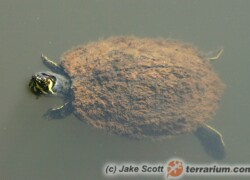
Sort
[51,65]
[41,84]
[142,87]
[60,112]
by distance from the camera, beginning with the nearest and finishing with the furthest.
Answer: [142,87]
[41,84]
[60,112]
[51,65]

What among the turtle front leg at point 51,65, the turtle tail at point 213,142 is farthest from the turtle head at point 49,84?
the turtle tail at point 213,142

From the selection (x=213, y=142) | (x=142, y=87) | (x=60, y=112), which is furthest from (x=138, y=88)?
(x=213, y=142)

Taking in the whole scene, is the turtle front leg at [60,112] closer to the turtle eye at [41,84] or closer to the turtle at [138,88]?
the turtle at [138,88]

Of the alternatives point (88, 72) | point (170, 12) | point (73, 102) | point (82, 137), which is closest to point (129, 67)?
point (88, 72)

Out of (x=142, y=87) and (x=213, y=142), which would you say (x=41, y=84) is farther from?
(x=213, y=142)

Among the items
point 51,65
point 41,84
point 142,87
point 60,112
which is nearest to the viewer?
point 142,87

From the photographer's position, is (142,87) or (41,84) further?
(41,84)

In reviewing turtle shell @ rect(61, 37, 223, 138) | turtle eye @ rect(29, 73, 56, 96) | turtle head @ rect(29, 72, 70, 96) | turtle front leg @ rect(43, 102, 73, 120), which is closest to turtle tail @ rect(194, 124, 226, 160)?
turtle shell @ rect(61, 37, 223, 138)
